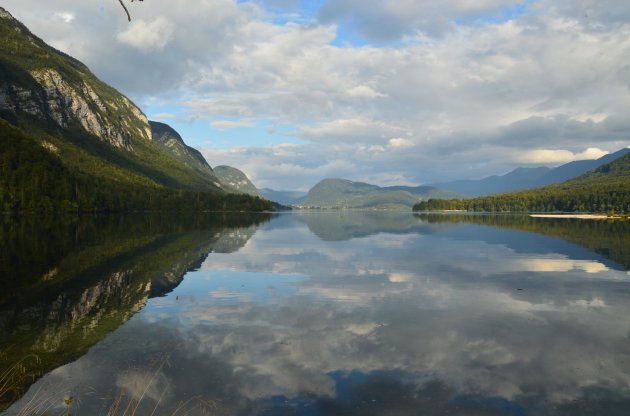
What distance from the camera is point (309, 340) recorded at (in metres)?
23.5

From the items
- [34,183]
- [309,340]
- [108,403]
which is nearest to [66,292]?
[309,340]

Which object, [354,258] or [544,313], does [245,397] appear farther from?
[354,258]

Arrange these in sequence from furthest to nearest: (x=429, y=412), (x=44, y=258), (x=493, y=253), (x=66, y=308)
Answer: (x=493, y=253) < (x=44, y=258) < (x=66, y=308) < (x=429, y=412)

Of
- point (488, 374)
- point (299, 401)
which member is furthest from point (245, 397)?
point (488, 374)

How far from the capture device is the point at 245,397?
640 inches

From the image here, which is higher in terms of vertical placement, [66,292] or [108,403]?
[66,292]

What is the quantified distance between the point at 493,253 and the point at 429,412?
58.5 meters

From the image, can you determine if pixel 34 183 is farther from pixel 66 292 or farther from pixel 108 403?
pixel 108 403

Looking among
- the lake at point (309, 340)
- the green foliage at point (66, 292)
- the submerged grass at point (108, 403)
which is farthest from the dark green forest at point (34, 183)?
the submerged grass at point (108, 403)

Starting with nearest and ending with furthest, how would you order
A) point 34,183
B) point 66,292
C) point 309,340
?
1. point 309,340
2. point 66,292
3. point 34,183

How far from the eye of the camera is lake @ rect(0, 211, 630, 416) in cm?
1606

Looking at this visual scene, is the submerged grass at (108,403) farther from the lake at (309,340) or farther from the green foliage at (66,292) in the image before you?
the green foliage at (66,292)

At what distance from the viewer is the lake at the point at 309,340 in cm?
1606

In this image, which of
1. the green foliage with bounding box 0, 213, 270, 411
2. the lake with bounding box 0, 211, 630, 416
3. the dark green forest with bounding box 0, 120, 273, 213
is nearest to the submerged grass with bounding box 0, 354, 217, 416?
the lake with bounding box 0, 211, 630, 416
